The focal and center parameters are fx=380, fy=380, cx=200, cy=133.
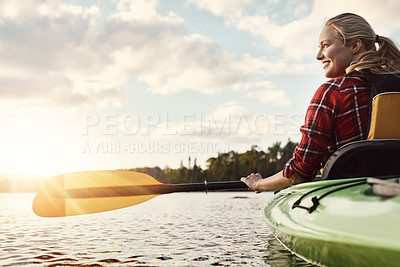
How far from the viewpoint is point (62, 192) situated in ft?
18.3

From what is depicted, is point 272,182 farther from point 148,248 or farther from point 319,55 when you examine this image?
point 148,248

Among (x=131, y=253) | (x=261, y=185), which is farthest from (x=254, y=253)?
(x=131, y=253)

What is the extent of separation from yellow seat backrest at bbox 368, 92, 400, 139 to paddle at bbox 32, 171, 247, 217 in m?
2.75

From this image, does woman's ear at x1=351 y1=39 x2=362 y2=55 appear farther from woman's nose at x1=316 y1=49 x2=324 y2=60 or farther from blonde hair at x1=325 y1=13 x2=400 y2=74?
woman's nose at x1=316 y1=49 x2=324 y2=60

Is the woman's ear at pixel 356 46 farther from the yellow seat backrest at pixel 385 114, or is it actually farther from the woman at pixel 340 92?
the yellow seat backrest at pixel 385 114

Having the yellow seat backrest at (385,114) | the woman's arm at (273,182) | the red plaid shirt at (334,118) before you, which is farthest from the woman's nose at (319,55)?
the woman's arm at (273,182)

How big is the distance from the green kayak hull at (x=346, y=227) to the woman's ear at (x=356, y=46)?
118 cm

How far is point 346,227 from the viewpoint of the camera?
2.35m

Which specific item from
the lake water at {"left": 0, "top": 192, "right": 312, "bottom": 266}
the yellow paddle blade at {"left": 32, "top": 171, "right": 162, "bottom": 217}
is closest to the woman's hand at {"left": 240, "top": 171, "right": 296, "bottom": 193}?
the lake water at {"left": 0, "top": 192, "right": 312, "bottom": 266}

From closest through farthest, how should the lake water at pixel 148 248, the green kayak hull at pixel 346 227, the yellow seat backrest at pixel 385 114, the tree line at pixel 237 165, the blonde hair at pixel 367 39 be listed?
the green kayak hull at pixel 346 227
the yellow seat backrest at pixel 385 114
the blonde hair at pixel 367 39
the lake water at pixel 148 248
the tree line at pixel 237 165

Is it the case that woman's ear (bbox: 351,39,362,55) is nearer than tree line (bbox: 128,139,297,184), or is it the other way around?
woman's ear (bbox: 351,39,362,55)

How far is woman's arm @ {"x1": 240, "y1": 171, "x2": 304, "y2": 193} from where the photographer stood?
11.2 feet

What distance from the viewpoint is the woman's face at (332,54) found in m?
3.27

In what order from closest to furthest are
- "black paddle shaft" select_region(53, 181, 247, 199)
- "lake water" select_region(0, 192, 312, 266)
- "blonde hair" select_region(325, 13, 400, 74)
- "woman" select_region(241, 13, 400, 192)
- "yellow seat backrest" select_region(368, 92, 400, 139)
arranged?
"yellow seat backrest" select_region(368, 92, 400, 139) → "woman" select_region(241, 13, 400, 192) → "blonde hair" select_region(325, 13, 400, 74) → "lake water" select_region(0, 192, 312, 266) → "black paddle shaft" select_region(53, 181, 247, 199)
